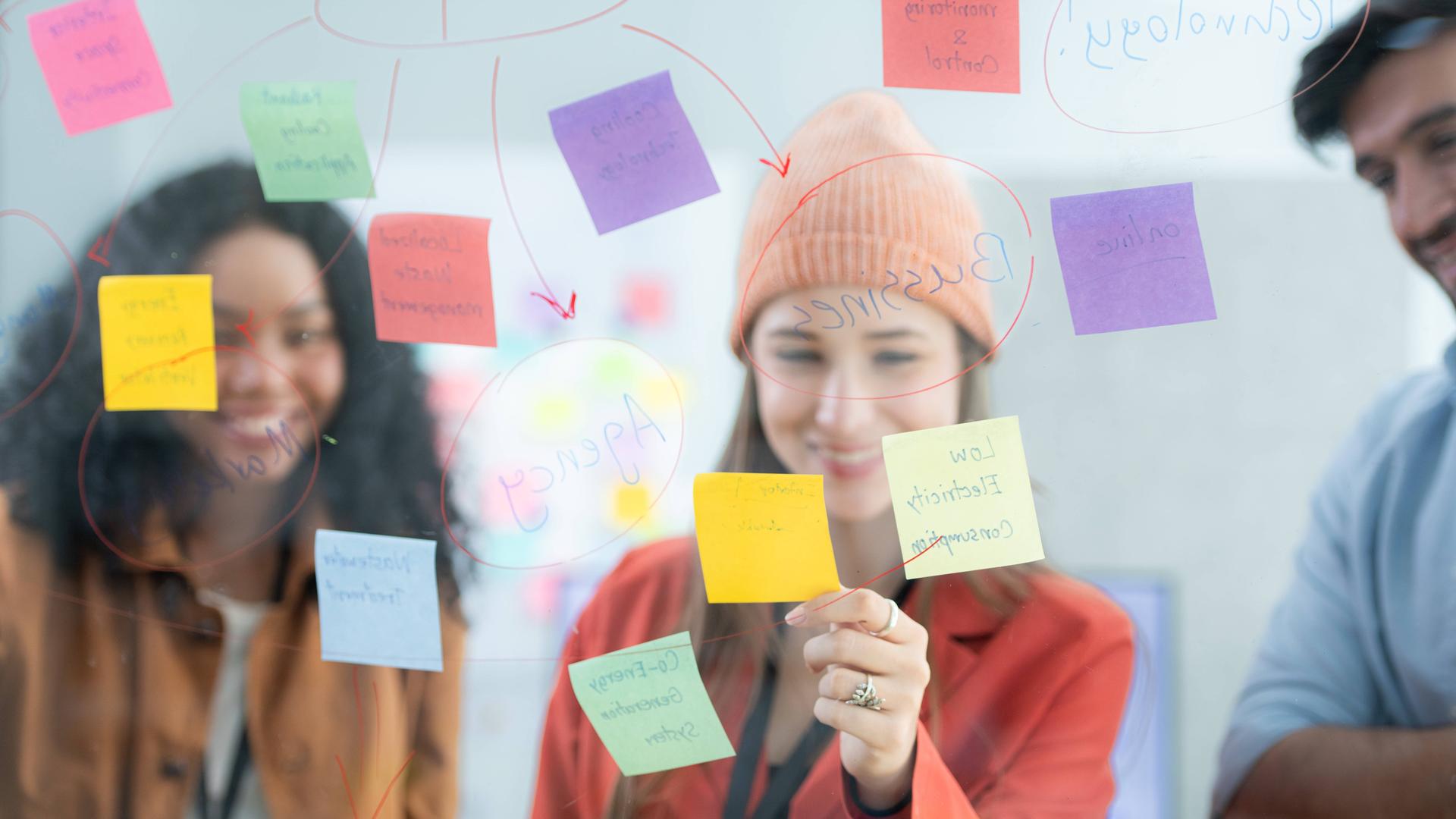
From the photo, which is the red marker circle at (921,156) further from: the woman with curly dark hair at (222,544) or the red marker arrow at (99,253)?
the red marker arrow at (99,253)

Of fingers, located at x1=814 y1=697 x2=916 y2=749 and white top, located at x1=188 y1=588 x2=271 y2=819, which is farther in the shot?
white top, located at x1=188 y1=588 x2=271 y2=819

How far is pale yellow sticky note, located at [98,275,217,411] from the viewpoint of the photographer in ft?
3.26

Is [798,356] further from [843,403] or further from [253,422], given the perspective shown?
[253,422]

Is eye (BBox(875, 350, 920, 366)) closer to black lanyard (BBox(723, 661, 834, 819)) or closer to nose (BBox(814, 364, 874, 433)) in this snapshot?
nose (BBox(814, 364, 874, 433))

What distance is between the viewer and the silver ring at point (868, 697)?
0.87 metres

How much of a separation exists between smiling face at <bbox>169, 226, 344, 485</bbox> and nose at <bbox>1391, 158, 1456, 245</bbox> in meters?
0.94

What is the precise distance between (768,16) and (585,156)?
205 millimetres

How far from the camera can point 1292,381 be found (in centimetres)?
87

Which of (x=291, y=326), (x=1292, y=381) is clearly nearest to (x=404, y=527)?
(x=291, y=326)

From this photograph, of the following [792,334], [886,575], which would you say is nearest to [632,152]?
[792,334]

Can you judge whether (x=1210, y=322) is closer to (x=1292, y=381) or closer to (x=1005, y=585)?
(x=1292, y=381)

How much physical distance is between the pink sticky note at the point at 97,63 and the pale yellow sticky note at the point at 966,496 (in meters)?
0.79

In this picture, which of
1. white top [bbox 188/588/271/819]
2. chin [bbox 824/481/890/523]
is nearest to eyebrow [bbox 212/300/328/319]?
white top [bbox 188/588/271/819]

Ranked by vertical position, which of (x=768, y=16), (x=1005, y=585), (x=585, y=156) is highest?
(x=768, y=16)
